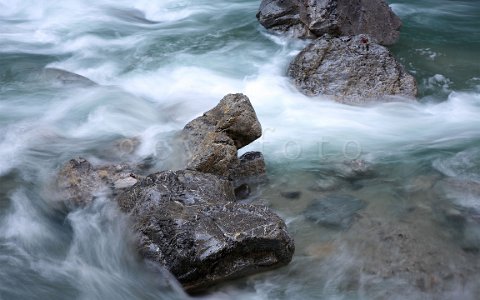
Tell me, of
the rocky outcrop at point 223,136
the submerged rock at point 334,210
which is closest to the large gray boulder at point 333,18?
the rocky outcrop at point 223,136

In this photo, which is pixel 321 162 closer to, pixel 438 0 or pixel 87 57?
pixel 87 57

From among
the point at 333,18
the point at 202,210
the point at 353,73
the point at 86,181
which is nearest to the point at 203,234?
the point at 202,210

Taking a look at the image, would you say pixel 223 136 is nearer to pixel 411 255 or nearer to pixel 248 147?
pixel 248 147

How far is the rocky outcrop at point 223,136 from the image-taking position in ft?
20.8

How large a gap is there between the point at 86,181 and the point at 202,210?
1725 mm

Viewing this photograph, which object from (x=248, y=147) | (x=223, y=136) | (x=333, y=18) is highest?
(x=223, y=136)

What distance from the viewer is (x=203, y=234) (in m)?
4.93

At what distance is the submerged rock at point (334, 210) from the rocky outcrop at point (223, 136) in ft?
3.32

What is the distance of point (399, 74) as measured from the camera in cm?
895

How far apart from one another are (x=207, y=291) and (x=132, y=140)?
3224 mm

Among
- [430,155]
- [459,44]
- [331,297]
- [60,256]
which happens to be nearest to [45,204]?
[60,256]

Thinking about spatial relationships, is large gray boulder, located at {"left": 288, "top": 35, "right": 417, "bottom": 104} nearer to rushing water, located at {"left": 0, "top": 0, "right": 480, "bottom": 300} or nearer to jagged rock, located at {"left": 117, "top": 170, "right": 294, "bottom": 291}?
rushing water, located at {"left": 0, "top": 0, "right": 480, "bottom": 300}

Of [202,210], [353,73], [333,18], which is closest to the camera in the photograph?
[202,210]

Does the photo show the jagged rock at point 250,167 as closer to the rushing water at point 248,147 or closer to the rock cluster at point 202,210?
the rock cluster at point 202,210
